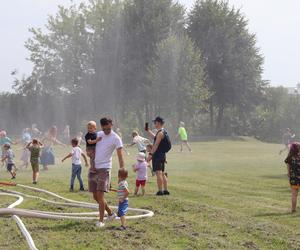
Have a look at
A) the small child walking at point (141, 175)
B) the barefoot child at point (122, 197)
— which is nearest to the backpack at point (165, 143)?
the small child walking at point (141, 175)

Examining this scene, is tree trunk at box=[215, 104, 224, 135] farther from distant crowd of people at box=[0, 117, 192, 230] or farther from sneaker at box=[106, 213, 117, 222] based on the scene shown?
sneaker at box=[106, 213, 117, 222]

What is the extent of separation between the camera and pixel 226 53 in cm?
6156

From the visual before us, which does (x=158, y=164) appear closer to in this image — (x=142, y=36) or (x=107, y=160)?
(x=107, y=160)

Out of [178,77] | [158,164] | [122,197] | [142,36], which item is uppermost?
[142,36]

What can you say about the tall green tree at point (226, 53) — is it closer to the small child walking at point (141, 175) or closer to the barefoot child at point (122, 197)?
the small child walking at point (141, 175)

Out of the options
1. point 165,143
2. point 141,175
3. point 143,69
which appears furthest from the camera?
point 143,69

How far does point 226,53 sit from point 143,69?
8.49 m

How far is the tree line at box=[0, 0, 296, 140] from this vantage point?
5553cm

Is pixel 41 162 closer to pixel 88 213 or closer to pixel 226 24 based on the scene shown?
pixel 88 213

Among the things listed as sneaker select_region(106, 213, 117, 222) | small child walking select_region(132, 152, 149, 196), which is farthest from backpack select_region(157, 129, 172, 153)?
sneaker select_region(106, 213, 117, 222)

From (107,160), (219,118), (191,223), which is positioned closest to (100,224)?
(107,160)

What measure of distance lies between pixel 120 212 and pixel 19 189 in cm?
719

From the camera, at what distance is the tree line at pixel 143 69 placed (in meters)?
55.5

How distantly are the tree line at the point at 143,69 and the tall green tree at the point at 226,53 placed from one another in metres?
0.10
